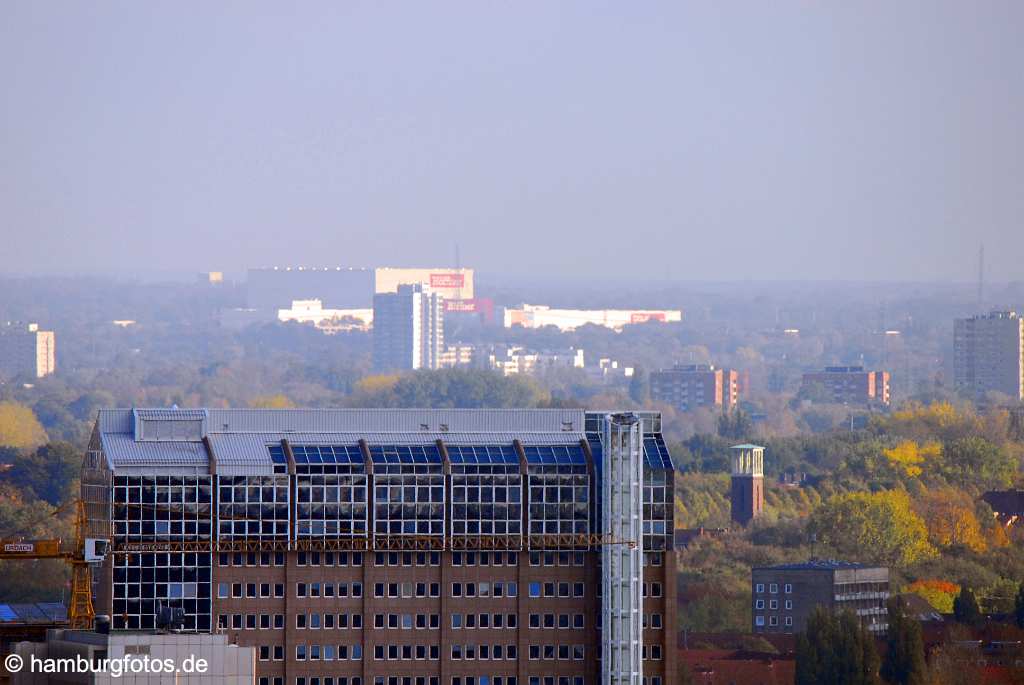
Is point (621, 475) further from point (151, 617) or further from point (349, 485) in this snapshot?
point (151, 617)

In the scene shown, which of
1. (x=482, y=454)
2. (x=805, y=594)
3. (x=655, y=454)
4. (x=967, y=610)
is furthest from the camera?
(x=805, y=594)

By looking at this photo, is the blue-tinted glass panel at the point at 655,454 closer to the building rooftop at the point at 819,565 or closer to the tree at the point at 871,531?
the building rooftop at the point at 819,565

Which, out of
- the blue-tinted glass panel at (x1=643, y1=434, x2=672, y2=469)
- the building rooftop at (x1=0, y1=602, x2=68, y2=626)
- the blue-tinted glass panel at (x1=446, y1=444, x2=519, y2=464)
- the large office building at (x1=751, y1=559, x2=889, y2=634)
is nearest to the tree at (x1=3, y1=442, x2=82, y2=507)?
the large office building at (x1=751, y1=559, x2=889, y2=634)

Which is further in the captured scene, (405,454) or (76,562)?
(405,454)

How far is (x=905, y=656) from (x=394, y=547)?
33.3m

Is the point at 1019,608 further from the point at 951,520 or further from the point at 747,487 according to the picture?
the point at 747,487

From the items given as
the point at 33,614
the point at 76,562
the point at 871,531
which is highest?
the point at 76,562

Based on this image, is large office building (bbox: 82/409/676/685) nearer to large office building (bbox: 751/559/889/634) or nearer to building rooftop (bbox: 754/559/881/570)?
large office building (bbox: 751/559/889/634)

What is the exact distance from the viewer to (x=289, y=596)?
301 ft

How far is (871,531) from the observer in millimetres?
168250

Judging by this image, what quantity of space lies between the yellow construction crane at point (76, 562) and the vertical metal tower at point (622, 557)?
49.8 ft

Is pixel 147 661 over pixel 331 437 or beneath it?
beneath

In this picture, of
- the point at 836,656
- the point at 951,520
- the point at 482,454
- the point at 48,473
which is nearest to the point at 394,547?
the point at 482,454

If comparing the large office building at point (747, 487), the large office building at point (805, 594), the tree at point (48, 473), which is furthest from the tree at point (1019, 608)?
the tree at point (48, 473)
